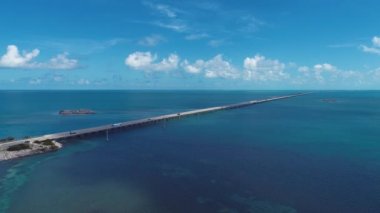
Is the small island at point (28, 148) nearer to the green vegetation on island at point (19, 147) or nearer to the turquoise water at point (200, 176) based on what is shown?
the green vegetation on island at point (19, 147)

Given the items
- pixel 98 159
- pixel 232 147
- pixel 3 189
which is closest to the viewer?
pixel 3 189

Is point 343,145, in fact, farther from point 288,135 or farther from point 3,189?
point 3,189

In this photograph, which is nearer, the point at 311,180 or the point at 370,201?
the point at 370,201

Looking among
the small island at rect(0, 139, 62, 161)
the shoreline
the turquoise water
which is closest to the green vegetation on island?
the small island at rect(0, 139, 62, 161)

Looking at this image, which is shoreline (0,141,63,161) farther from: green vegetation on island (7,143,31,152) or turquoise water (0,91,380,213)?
turquoise water (0,91,380,213)

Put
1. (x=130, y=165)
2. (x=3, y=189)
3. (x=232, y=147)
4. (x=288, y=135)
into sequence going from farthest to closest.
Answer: (x=288, y=135) < (x=232, y=147) < (x=130, y=165) < (x=3, y=189)

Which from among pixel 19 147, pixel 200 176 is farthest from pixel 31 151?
pixel 200 176

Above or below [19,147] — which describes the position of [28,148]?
below

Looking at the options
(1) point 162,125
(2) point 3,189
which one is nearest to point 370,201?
(2) point 3,189

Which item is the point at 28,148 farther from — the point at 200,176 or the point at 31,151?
the point at 200,176
